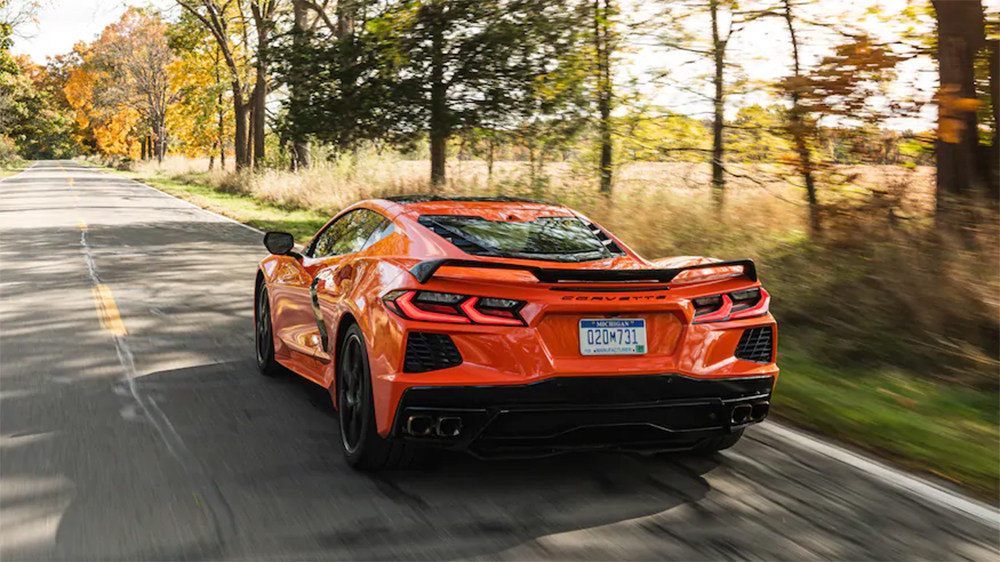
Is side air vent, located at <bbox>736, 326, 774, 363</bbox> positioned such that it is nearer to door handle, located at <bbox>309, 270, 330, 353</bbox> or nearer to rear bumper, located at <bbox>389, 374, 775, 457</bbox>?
rear bumper, located at <bbox>389, 374, 775, 457</bbox>

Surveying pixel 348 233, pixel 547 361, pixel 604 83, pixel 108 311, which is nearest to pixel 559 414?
pixel 547 361

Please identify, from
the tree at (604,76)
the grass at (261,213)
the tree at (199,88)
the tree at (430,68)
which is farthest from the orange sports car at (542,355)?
the tree at (199,88)

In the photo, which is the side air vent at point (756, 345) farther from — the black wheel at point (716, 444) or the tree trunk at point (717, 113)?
the tree trunk at point (717, 113)

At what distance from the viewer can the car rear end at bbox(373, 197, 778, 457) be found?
412cm

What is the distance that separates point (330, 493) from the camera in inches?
172

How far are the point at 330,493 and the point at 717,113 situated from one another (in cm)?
1047

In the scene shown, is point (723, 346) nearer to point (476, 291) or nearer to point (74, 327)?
point (476, 291)

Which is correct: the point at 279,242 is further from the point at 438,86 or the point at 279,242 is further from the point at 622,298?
the point at 438,86

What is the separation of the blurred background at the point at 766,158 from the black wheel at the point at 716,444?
3.34 feet

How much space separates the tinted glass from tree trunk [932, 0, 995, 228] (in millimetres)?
5676

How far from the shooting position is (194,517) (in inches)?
158

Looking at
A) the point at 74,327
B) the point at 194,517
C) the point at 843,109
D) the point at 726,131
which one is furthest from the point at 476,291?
the point at 726,131

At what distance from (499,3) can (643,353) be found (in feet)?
46.7

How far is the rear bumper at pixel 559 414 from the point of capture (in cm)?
412
